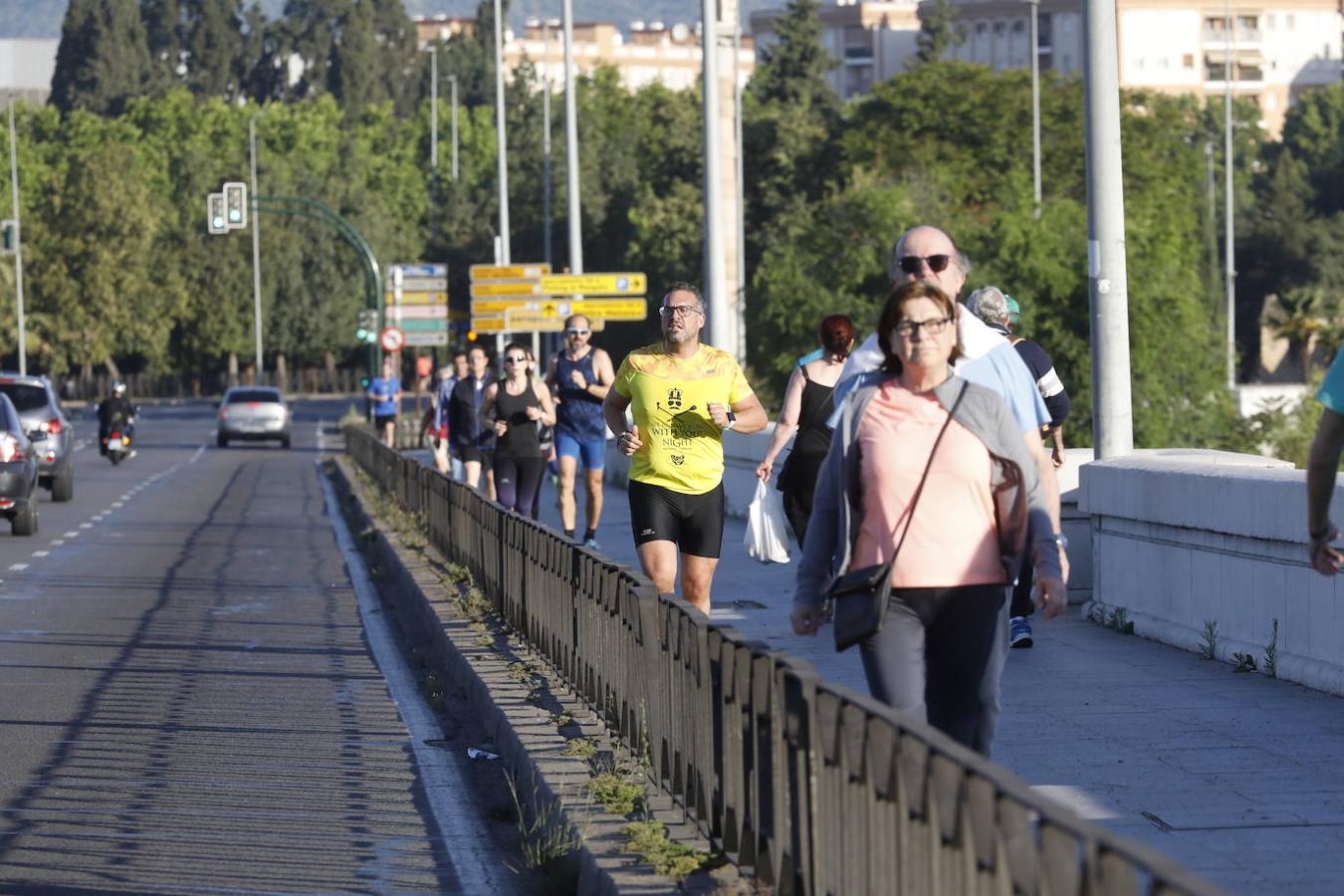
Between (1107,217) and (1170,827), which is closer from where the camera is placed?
(1170,827)

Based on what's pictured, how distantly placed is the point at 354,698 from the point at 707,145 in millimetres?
13586

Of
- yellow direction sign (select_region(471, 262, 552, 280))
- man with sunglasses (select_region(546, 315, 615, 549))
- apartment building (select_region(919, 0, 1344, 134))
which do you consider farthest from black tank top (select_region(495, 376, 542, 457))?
apartment building (select_region(919, 0, 1344, 134))

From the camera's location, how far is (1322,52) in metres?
181

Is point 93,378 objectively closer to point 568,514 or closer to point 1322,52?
point 1322,52

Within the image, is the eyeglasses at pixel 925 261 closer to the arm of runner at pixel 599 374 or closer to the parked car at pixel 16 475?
the arm of runner at pixel 599 374

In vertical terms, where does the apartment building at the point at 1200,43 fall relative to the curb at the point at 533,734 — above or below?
above

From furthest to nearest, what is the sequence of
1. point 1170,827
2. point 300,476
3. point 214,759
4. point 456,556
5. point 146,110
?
1. point 146,110
2. point 300,476
3. point 456,556
4. point 214,759
5. point 1170,827

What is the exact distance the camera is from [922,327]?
235 inches

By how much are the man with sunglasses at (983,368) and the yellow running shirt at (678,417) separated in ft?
12.7

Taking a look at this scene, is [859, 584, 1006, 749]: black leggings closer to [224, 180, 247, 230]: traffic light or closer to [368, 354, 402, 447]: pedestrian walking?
[368, 354, 402, 447]: pedestrian walking

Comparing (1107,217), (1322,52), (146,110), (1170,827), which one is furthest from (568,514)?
(1322,52)

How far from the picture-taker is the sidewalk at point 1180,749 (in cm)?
704

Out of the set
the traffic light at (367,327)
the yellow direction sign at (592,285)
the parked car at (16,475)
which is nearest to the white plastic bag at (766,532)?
the parked car at (16,475)

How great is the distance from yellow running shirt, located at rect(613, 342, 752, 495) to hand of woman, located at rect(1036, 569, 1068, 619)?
4.57 metres
